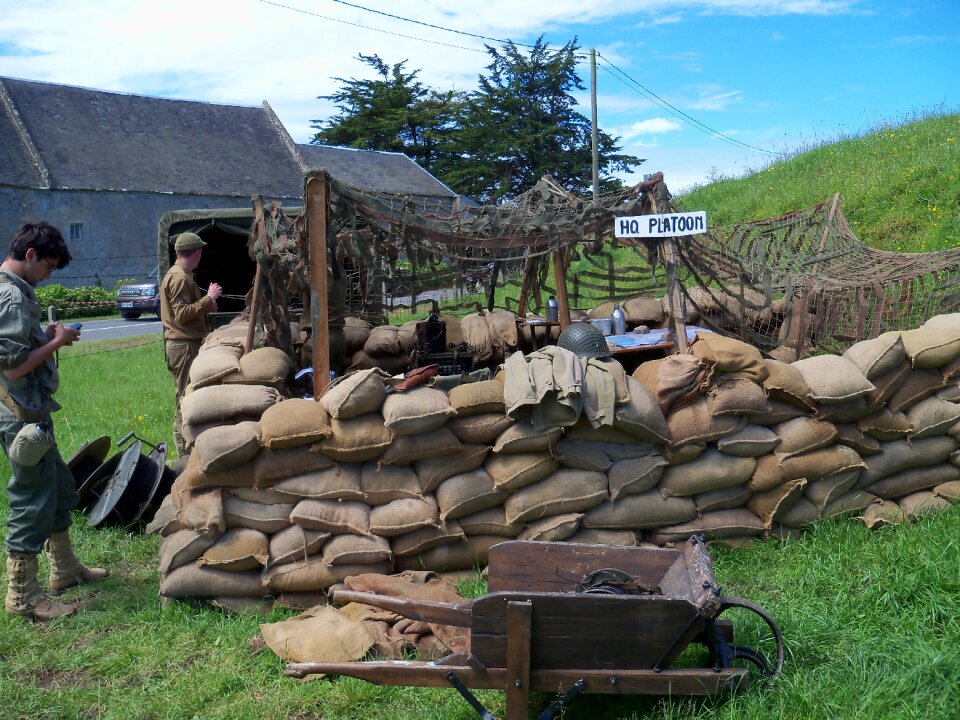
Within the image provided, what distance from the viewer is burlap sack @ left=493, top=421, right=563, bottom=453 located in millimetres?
4215

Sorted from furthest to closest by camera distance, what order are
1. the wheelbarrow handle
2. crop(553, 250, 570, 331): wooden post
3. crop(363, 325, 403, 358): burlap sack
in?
1. crop(363, 325, 403, 358): burlap sack
2. crop(553, 250, 570, 331): wooden post
3. the wheelbarrow handle

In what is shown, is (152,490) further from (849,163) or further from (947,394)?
(849,163)

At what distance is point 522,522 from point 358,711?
136 centimetres

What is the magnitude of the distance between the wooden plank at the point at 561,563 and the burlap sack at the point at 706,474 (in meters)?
0.95

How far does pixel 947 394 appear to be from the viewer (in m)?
4.74

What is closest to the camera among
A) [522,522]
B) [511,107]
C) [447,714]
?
[447,714]

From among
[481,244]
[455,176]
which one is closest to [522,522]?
[481,244]

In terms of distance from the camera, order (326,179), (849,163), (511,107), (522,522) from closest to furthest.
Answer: (522,522), (326,179), (849,163), (511,107)

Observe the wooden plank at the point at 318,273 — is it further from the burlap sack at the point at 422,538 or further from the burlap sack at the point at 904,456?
the burlap sack at the point at 904,456

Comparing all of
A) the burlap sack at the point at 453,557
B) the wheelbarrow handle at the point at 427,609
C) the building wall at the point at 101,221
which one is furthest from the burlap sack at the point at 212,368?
the building wall at the point at 101,221

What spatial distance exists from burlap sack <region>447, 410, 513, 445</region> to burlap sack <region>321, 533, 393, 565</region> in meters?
0.70

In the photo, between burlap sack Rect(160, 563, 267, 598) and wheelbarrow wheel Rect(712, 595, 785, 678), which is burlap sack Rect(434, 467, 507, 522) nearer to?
burlap sack Rect(160, 563, 267, 598)

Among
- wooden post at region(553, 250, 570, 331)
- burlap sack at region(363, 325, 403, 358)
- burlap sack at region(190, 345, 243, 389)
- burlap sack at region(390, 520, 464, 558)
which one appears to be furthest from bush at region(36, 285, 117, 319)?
burlap sack at region(390, 520, 464, 558)

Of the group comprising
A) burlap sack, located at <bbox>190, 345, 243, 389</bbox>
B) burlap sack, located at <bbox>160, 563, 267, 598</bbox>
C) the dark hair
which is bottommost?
burlap sack, located at <bbox>160, 563, 267, 598</bbox>
